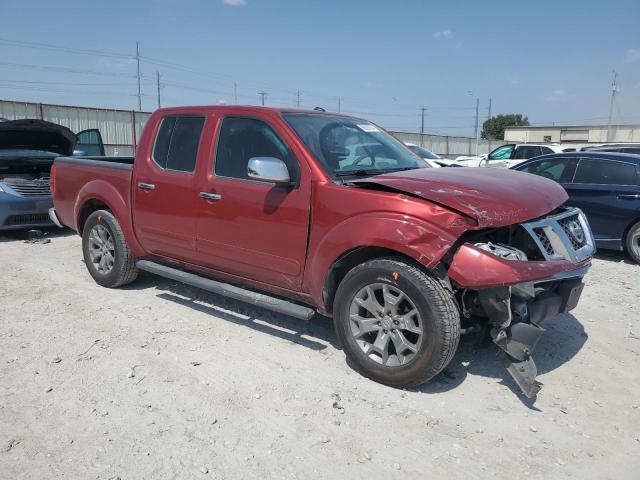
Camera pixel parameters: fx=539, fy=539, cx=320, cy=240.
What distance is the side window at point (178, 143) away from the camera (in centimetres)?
485

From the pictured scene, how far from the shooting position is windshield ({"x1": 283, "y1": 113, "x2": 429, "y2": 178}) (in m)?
4.17

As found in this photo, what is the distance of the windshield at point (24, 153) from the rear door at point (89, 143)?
477 millimetres

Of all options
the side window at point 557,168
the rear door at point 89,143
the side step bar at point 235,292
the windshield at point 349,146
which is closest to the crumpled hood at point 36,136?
the rear door at point 89,143

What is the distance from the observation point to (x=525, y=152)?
17.1 m

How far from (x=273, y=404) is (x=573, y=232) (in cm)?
246

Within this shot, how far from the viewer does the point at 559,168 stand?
864 centimetres

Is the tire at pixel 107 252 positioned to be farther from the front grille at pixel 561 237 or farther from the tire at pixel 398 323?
the front grille at pixel 561 237

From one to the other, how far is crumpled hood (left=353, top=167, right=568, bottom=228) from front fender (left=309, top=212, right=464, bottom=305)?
0.49 ft

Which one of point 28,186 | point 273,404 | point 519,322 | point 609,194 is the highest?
point 609,194

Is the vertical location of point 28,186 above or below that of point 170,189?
below

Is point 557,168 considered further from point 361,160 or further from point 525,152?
point 525,152

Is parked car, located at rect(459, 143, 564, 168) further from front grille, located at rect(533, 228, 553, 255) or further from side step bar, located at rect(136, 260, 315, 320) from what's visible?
front grille, located at rect(533, 228, 553, 255)

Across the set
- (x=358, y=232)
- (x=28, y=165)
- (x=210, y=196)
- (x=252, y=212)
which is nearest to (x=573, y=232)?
(x=358, y=232)

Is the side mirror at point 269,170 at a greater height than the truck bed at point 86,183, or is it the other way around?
the side mirror at point 269,170
